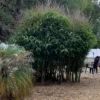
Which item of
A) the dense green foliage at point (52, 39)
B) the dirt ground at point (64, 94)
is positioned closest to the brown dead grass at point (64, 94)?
the dirt ground at point (64, 94)

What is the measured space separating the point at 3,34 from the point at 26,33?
22.8 feet

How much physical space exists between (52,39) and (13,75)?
445cm

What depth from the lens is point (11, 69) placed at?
7406mm

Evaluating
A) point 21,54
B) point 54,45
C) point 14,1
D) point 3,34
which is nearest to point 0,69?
point 21,54

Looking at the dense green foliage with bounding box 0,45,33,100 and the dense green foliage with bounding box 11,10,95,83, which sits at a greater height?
the dense green foliage with bounding box 11,10,95,83

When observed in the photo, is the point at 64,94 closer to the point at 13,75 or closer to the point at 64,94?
the point at 64,94

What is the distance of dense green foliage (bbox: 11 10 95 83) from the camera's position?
11.6m

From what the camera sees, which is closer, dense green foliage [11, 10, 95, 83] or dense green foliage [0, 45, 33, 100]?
dense green foliage [0, 45, 33, 100]

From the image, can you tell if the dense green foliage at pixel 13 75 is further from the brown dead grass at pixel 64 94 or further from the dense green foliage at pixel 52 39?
the dense green foliage at pixel 52 39

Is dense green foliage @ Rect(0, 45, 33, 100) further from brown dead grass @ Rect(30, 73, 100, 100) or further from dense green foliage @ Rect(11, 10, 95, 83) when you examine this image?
dense green foliage @ Rect(11, 10, 95, 83)

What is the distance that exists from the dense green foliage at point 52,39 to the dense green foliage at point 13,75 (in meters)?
3.61

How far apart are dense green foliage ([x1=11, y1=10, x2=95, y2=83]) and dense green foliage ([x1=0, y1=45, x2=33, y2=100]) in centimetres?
361

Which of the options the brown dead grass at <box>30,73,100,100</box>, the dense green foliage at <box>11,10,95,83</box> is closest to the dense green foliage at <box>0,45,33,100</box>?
the brown dead grass at <box>30,73,100,100</box>

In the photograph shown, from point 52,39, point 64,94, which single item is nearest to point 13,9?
point 52,39
